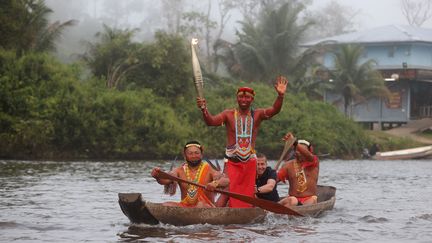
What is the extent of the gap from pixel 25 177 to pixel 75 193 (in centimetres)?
419

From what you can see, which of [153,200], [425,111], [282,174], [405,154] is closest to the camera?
Answer: [282,174]

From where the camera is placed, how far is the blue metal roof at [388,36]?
5012 cm

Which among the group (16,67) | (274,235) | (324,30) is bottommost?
(274,235)

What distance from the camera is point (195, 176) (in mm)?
11930

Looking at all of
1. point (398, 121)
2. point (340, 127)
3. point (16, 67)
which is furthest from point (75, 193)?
point (398, 121)

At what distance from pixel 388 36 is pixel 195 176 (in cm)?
4108

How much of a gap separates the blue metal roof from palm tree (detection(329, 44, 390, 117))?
455cm

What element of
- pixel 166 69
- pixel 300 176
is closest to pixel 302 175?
pixel 300 176

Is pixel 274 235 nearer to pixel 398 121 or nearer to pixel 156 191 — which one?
pixel 156 191

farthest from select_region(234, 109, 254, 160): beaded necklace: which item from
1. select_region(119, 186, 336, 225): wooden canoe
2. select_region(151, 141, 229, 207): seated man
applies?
select_region(119, 186, 336, 225): wooden canoe

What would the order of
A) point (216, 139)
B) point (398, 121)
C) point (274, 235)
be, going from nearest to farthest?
1. point (274, 235)
2. point (216, 139)
3. point (398, 121)

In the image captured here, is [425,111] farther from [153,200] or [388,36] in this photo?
[153,200]

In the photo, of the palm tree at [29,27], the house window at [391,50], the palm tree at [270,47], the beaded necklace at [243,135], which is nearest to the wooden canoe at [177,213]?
the beaded necklace at [243,135]

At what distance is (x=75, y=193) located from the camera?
60.7ft
